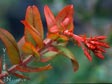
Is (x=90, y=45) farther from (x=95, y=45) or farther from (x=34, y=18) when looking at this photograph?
(x=34, y=18)

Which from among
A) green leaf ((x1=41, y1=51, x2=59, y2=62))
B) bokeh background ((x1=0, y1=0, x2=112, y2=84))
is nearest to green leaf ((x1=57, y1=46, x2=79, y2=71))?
green leaf ((x1=41, y1=51, x2=59, y2=62))

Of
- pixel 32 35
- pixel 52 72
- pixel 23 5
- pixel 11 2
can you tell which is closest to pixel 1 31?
pixel 32 35

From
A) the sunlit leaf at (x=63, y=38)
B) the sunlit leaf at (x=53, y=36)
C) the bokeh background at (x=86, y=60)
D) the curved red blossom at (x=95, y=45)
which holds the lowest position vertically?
the bokeh background at (x=86, y=60)

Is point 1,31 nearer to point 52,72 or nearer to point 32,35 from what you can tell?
point 32,35

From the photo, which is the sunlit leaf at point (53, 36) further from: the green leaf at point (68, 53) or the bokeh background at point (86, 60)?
the bokeh background at point (86, 60)

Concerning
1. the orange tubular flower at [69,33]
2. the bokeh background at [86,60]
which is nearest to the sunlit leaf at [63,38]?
the orange tubular flower at [69,33]

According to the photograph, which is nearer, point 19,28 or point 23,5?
point 19,28
